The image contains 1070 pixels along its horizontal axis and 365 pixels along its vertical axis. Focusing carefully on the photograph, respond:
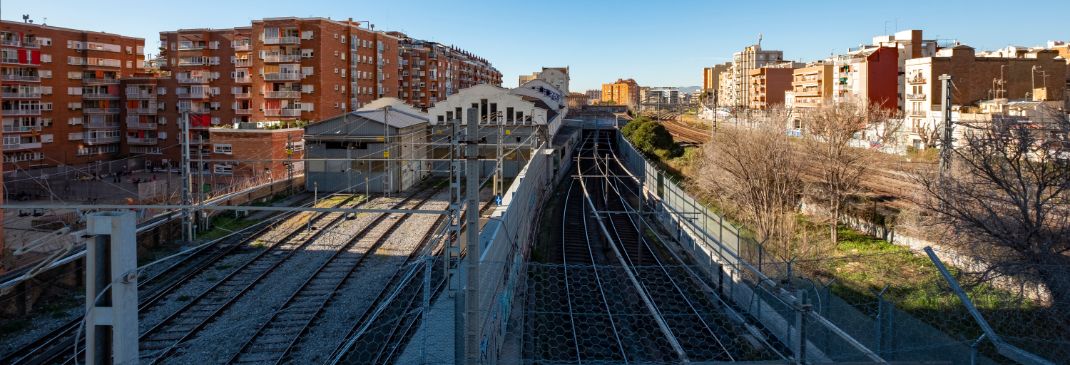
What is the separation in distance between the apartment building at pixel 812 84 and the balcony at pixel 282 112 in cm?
3446

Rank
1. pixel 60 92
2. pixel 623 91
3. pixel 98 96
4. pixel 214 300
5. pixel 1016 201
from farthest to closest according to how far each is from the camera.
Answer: pixel 623 91
pixel 98 96
pixel 60 92
pixel 214 300
pixel 1016 201

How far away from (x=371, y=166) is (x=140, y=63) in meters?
35.8

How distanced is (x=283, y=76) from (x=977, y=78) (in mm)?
38592

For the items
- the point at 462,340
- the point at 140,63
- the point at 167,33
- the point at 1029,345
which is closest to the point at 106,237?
the point at 462,340

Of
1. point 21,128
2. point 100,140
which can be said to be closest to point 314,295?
point 21,128

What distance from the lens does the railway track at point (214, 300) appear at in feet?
Result: 30.4

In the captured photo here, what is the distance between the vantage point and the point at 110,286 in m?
3.93

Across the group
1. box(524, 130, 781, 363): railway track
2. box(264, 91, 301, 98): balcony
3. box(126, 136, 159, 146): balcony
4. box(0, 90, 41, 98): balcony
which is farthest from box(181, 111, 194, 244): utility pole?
box(126, 136, 159, 146): balcony

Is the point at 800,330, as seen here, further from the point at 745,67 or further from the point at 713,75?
the point at 713,75

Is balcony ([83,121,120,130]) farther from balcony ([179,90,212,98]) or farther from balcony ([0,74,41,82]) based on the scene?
balcony ([179,90,212,98])

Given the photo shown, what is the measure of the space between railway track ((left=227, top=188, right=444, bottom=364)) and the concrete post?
15.6ft

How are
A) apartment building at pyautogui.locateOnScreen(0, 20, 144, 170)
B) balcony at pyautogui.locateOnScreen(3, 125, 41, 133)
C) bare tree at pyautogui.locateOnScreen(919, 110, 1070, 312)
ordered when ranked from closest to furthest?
bare tree at pyautogui.locateOnScreen(919, 110, 1070, 312) → balcony at pyautogui.locateOnScreen(3, 125, 41, 133) → apartment building at pyautogui.locateOnScreen(0, 20, 144, 170)

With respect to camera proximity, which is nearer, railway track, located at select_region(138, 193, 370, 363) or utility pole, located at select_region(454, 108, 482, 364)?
utility pole, located at select_region(454, 108, 482, 364)

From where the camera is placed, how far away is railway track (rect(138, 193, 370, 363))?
9266 millimetres
